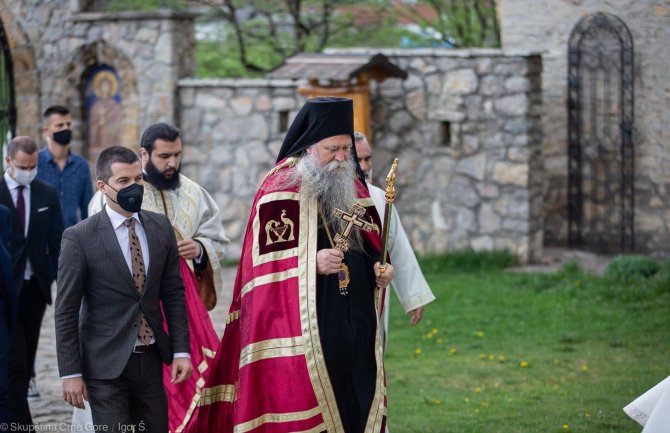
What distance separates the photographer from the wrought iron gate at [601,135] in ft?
42.9

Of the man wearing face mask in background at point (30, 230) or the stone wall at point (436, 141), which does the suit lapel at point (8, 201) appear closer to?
the man wearing face mask in background at point (30, 230)

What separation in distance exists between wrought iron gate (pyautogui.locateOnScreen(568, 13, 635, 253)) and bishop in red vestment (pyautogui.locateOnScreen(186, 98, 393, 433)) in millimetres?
7603

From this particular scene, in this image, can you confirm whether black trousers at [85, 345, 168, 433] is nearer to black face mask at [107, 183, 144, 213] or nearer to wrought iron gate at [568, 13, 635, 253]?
black face mask at [107, 183, 144, 213]

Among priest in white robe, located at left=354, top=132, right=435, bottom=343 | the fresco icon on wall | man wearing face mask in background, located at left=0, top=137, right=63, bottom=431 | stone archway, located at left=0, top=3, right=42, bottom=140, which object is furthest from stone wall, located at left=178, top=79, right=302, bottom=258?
priest in white robe, located at left=354, top=132, right=435, bottom=343

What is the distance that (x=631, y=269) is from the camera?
11.7 m

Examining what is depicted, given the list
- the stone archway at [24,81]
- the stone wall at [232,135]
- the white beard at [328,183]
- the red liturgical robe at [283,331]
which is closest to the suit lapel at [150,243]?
the red liturgical robe at [283,331]

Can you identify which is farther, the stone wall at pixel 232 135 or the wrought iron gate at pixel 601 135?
the stone wall at pixel 232 135

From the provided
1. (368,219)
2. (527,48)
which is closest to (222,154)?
(527,48)

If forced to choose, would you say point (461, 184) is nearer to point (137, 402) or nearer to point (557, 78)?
point (557, 78)

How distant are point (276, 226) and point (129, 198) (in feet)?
2.59

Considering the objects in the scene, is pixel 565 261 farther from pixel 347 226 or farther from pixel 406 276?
pixel 347 226

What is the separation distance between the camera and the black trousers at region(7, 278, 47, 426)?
22.8ft

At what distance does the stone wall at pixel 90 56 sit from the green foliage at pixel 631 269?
5.27m

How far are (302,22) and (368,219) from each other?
12081 millimetres
